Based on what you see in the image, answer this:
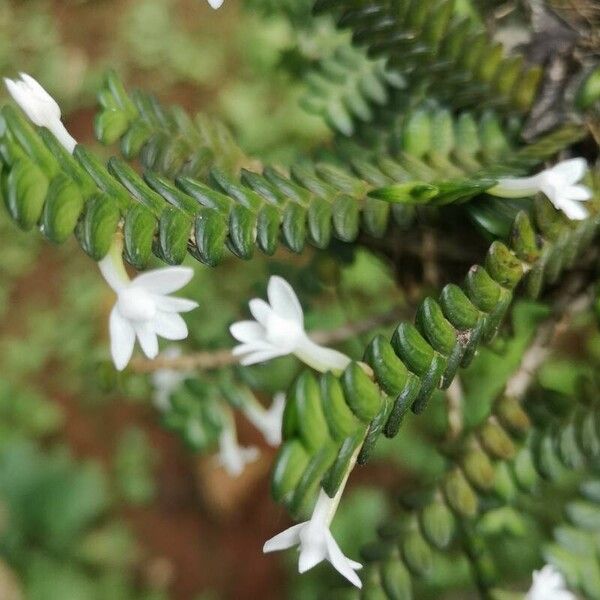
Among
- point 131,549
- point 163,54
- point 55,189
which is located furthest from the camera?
point 163,54

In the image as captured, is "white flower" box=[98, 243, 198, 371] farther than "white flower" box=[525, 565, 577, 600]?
No

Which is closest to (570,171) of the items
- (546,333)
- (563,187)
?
(563,187)

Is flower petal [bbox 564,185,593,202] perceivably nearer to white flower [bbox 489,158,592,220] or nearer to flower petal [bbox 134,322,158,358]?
white flower [bbox 489,158,592,220]

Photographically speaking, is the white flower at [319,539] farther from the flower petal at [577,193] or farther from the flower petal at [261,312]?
the flower petal at [577,193]

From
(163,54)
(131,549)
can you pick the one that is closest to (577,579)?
(131,549)

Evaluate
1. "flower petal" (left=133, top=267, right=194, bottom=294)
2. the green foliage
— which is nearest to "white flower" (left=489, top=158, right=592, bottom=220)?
the green foliage

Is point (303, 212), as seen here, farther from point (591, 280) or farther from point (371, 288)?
point (371, 288)
